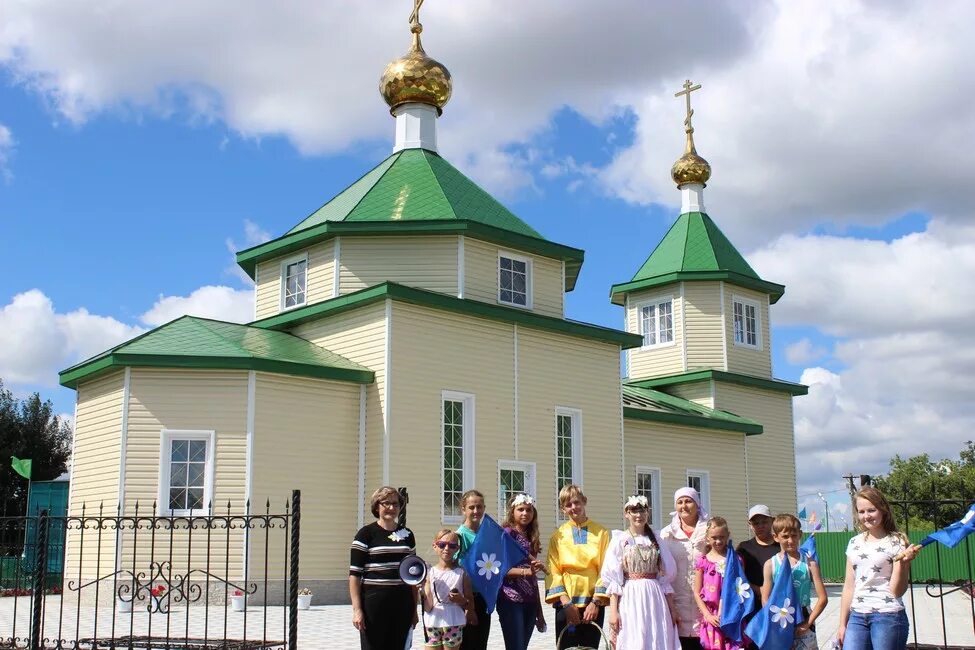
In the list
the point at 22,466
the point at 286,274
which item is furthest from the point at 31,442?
the point at 286,274

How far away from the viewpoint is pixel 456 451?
648 inches

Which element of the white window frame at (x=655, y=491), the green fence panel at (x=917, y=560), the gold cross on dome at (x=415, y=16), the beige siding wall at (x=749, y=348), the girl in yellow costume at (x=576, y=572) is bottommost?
the green fence panel at (x=917, y=560)

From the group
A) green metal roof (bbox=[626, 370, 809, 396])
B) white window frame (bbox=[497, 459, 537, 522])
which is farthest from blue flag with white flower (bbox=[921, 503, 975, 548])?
green metal roof (bbox=[626, 370, 809, 396])

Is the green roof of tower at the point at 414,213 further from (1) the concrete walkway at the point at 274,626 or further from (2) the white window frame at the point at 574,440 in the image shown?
(1) the concrete walkway at the point at 274,626

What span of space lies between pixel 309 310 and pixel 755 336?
1380 cm

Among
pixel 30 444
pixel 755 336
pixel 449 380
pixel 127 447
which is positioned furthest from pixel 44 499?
pixel 755 336

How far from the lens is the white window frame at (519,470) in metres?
16.8

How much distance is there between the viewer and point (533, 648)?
10.2 m

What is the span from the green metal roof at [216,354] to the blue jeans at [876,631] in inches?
417

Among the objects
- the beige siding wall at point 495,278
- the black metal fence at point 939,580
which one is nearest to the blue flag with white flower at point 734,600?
the black metal fence at point 939,580

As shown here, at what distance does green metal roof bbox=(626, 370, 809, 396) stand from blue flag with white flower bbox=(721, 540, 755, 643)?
727 inches

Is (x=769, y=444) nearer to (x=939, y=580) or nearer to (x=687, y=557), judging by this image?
(x=939, y=580)

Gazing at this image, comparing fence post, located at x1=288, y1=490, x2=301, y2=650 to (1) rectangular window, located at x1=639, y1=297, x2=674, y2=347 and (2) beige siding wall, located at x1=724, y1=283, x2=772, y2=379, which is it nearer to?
(2) beige siding wall, located at x1=724, y1=283, x2=772, y2=379

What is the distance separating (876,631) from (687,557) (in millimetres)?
1346
